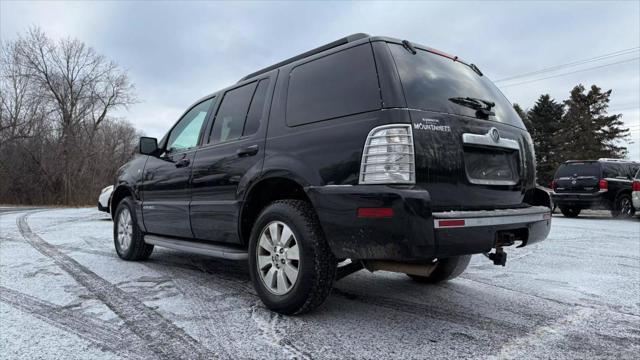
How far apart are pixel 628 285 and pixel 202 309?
3.91 m

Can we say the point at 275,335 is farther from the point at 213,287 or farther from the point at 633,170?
the point at 633,170

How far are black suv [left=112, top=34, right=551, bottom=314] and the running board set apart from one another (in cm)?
3

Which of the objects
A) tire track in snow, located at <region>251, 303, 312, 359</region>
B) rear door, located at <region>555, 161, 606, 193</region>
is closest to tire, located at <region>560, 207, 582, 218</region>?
rear door, located at <region>555, 161, 606, 193</region>

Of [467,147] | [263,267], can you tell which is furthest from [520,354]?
[263,267]

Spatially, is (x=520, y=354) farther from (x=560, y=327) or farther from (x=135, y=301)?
(x=135, y=301)

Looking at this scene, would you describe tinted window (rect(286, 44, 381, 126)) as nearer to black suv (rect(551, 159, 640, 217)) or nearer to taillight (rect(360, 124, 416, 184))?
taillight (rect(360, 124, 416, 184))

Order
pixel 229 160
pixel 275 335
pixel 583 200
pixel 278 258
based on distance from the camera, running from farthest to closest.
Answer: pixel 583 200, pixel 229 160, pixel 278 258, pixel 275 335

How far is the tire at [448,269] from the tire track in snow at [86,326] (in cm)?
230

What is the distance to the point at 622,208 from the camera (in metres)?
12.3

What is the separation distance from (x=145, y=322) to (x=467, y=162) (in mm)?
2458

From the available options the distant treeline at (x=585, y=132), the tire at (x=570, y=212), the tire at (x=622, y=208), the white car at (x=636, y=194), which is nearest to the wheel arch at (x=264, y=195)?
the white car at (x=636, y=194)

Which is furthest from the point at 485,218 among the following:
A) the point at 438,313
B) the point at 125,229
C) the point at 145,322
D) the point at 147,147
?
the point at 125,229

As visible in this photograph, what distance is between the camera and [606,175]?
1231 cm

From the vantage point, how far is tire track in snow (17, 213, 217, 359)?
2.54 metres
